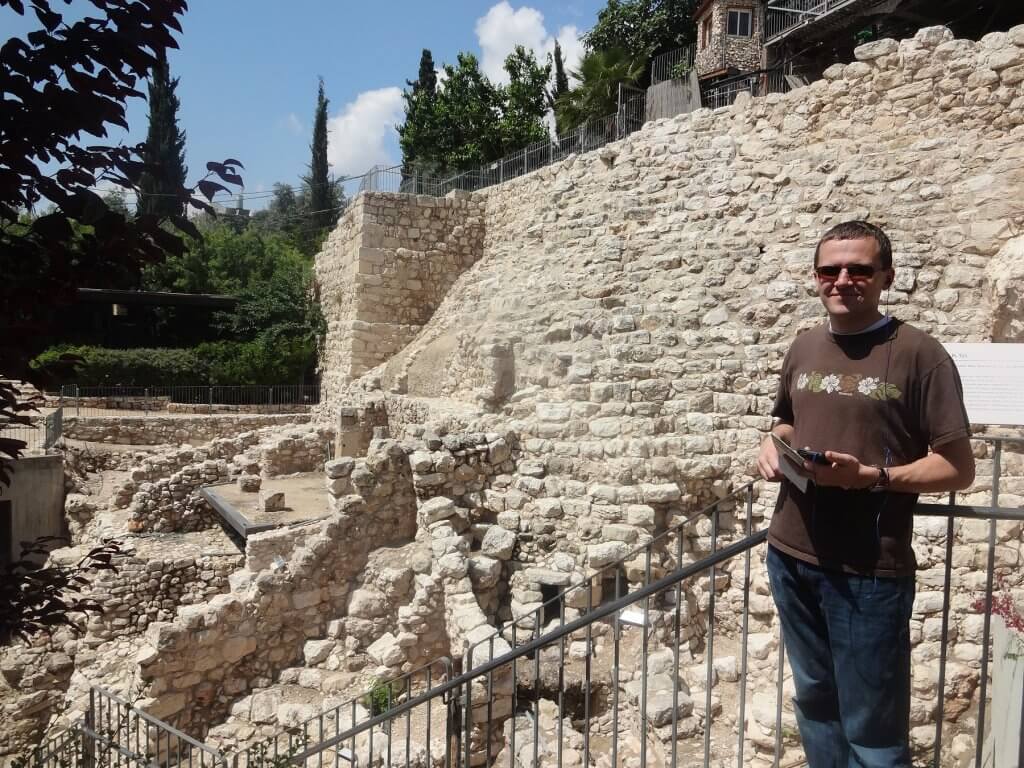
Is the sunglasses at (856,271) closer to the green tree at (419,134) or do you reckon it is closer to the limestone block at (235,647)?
the limestone block at (235,647)

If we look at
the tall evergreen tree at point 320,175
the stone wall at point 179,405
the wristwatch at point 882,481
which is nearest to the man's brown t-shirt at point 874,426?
the wristwatch at point 882,481

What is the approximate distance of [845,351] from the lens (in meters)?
2.36

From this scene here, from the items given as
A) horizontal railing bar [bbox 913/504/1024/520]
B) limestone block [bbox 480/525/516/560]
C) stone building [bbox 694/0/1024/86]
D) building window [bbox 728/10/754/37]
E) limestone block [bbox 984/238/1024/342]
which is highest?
building window [bbox 728/10/754/37]

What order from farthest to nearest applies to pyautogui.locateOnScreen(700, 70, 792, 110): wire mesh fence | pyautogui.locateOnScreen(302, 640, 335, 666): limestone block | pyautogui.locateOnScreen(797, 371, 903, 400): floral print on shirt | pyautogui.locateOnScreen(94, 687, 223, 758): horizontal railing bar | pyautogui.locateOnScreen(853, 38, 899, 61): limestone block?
pyautogui.locateOnScreen(700, 70, 792, 110): wire mesh fence, pyautogui.locateOnScreen(853, 38, 899, 61): limestone block, pyautogui.locateOnScreen(302, 640, 335, 666): limestone block, pyautogui.locateOnScreen(94, 687, 223, 758): horizontal railing bar, pyautogui.locateOnScreen(797, 371, 903, 400): floral print on shirt

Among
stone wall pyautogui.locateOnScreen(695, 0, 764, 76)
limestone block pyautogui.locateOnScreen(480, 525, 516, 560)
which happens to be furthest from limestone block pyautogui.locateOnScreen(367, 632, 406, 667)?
stone wall pyautogui.locateOnScreen(695, 0, 764, 76)

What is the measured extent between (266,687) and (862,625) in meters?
6.80

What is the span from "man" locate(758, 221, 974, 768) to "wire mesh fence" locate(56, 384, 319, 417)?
2074 centimetres

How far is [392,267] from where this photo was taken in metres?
18.5

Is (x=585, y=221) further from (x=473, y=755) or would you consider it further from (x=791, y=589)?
(x=791, y=589)

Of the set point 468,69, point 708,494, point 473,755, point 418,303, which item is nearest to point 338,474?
point 473,755

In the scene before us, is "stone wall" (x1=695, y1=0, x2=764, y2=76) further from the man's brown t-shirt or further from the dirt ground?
the man's brown t-shirt

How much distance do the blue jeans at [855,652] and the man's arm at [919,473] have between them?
0.35 m

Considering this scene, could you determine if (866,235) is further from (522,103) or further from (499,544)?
(522,103)

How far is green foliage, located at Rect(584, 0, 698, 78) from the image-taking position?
25.7 meters
